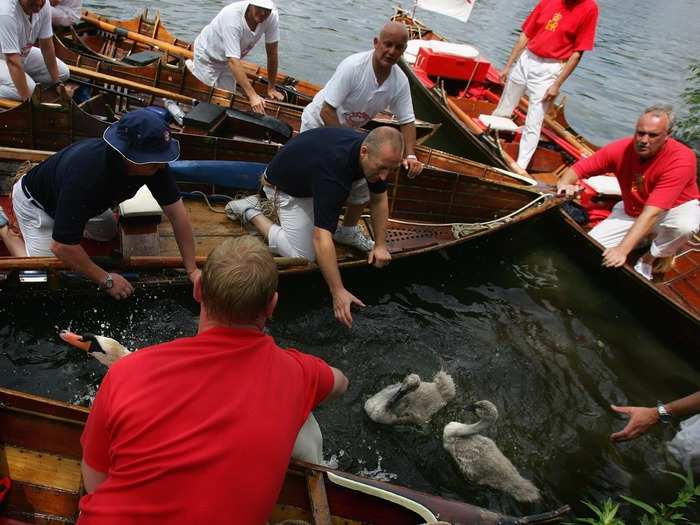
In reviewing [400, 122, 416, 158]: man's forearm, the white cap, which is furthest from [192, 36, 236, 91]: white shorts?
[400, 122, 416, 158]: man's forearm

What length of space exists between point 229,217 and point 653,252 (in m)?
5.21

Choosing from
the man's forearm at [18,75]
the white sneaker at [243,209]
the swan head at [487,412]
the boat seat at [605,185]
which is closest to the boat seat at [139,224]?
the white sneaker at [243,209]

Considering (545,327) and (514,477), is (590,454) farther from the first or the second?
(545,327)

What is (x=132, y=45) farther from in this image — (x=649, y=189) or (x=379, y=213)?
(x=649, y=189)

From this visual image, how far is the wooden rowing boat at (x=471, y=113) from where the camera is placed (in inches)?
352

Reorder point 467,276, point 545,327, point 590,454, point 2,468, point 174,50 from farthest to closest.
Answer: point 174,50, point 467,276, point 545,327, point 590,454, point 2,468

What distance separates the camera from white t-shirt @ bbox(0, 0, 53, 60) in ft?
18.3

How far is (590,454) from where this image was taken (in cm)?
490

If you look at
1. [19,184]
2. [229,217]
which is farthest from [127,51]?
[19,184]

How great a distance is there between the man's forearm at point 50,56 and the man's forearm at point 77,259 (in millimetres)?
3871

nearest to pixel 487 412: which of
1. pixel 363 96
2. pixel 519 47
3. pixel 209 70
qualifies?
pixel 363 96

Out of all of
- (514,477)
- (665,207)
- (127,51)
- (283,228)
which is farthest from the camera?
(127,51)

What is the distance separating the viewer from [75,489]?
9.71ft

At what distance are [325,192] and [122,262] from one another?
1.83 metres
